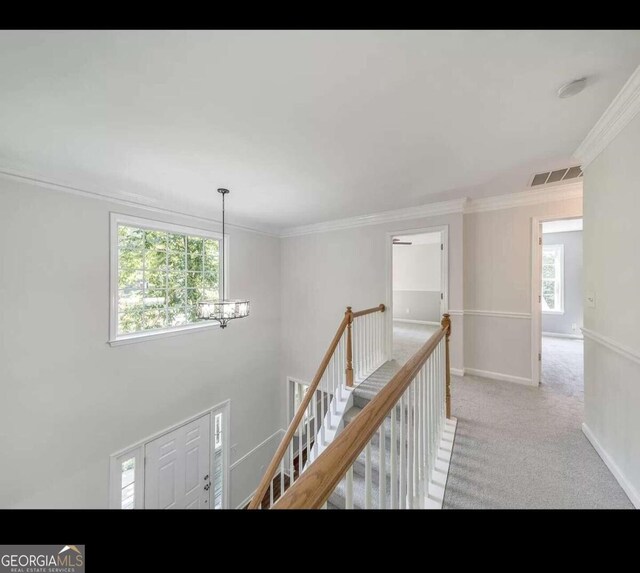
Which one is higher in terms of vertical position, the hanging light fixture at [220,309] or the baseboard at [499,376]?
the hanging light fixture at [220,309]

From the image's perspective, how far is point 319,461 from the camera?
697 millimetres

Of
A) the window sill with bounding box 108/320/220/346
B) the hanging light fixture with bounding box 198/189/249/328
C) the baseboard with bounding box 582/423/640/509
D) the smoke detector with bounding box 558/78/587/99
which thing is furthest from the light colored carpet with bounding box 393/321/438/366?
the smoke detector with bounding box 558/78/587/99

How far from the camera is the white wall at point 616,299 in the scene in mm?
1393

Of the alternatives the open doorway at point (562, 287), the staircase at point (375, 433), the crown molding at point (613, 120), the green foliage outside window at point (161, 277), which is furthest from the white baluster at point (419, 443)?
the open doorway at point (562, 287)

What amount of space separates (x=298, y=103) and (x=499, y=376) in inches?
144

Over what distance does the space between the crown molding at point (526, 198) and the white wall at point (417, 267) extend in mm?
3470

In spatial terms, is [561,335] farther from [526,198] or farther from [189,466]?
[189,466]

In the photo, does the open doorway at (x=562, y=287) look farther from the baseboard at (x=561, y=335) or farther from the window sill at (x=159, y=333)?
the window sill at (x=159, y=333)

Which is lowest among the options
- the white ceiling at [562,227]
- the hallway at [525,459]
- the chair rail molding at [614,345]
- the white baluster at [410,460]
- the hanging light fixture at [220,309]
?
the hallway at [525,459]

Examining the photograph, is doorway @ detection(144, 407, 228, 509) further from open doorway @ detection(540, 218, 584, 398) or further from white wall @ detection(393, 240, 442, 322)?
open doorway @ detection(540, 218, 584, 398)
